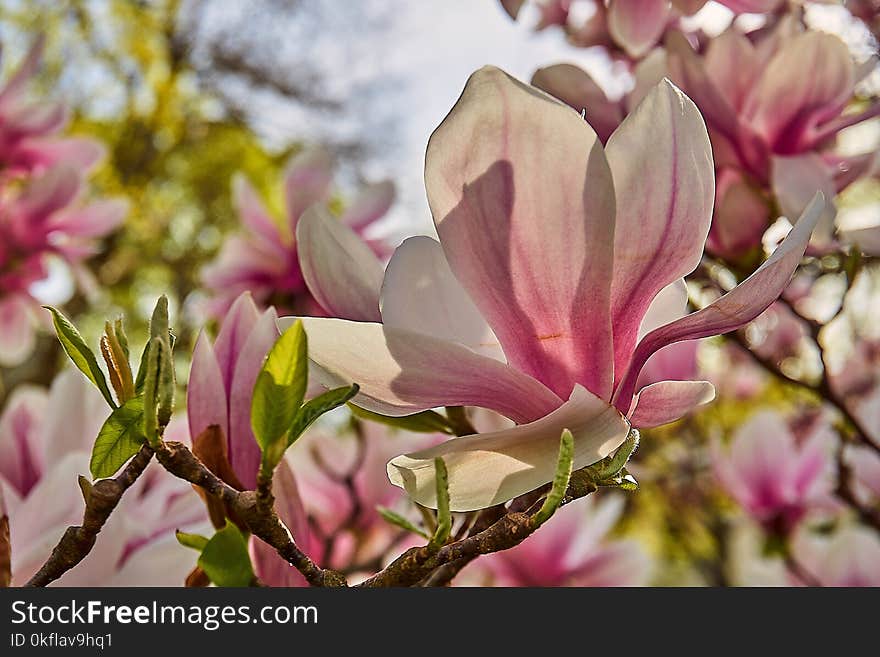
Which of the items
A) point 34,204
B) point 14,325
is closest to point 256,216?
point 34,204

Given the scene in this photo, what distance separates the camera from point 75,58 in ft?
14.8

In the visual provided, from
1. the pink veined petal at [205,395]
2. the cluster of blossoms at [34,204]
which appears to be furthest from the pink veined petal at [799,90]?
the cluster of blossoms at [34,204]

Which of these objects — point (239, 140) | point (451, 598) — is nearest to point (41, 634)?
point (451, 598)

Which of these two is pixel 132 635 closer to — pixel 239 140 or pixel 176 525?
pixel 176 525

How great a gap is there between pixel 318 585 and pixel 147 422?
0.29ft

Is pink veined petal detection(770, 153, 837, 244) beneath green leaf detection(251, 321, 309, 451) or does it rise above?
beneath

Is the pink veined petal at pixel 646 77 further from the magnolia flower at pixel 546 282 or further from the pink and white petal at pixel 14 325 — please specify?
the pink and white petal at pixel 14 325

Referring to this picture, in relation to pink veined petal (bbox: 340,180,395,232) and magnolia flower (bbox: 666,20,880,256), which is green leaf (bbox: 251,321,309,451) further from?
pink veined petal (bbox: 340,180,395,232)

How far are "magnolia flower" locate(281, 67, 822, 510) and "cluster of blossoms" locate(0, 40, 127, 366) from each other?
0.85 meters

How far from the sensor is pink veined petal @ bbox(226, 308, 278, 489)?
42 centimetres

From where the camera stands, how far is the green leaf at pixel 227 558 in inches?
12.8

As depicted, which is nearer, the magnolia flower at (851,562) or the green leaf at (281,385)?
the green leaf at (281,385)

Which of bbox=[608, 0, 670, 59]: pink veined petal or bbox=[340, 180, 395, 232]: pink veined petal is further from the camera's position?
bbox=[340, 180, 395, 232]: pink veined petal

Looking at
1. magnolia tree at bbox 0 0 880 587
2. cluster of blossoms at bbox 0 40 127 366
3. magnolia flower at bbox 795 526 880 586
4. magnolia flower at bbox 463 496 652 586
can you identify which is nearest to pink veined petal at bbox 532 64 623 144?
magnolia tree at bbox 0 0 880 587
